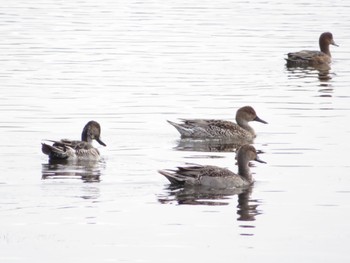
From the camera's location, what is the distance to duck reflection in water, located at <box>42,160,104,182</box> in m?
18.8

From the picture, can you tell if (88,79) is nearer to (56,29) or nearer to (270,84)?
(270,84)

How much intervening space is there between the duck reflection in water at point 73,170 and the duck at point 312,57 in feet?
47.6

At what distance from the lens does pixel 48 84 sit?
29797mm

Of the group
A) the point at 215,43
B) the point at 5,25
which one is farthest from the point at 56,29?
the point at 215,43

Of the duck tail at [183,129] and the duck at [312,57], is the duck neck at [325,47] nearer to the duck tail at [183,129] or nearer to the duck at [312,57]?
the duck at [312,57]

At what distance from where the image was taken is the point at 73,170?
1961 centimetres

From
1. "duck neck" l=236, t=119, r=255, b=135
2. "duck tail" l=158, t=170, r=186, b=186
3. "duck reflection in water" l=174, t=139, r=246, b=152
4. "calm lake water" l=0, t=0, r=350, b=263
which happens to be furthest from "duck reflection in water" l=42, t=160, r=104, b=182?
"duck neck" l=236, t=119, r=255, b=135

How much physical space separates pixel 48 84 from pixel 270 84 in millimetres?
5087

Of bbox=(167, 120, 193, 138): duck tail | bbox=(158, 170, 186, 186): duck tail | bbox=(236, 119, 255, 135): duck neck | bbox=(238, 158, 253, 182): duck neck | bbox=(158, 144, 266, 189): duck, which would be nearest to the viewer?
bbox=(158, 170, 186, 186): duck tail

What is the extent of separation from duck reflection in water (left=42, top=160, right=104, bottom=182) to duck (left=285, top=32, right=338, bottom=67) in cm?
1452

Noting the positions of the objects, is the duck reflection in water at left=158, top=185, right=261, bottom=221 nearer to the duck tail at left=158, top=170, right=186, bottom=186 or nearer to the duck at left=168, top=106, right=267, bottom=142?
the duck tail at left=158, top=170, right=186, bottom=186

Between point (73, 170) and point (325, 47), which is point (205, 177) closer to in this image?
point (73, 170)

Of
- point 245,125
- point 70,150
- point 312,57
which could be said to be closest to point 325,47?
point 312,57

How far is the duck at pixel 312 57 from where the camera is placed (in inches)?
1340
